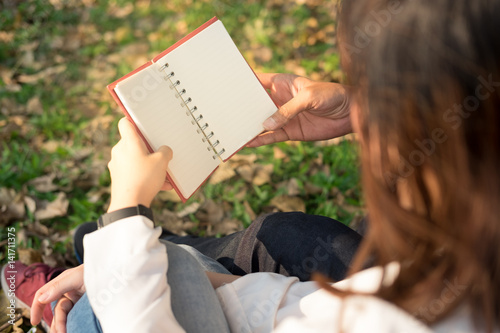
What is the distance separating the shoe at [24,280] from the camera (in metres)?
1.88

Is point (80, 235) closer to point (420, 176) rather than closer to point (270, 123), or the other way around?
point (270, 123)

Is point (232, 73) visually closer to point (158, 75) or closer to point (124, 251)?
point (158, 75)

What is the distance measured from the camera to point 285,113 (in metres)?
1.71

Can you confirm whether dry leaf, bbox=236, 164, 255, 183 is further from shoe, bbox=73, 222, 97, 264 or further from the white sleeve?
the white sleeve

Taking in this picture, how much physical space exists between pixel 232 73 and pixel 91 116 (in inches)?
61.2

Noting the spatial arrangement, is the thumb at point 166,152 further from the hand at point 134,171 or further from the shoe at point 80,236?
the shoe at point 80,236

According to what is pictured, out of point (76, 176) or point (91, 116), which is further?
point (91, 116)

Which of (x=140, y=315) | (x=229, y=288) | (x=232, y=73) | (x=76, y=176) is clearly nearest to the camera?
(x=140, y=315)

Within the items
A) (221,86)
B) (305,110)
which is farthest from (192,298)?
(305,110)

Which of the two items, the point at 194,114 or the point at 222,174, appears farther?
the point at 222,174

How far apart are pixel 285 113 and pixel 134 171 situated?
652 mm


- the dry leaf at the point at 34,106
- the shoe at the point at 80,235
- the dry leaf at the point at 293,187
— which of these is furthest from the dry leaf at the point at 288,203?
the dry leaf at the point at 34,106

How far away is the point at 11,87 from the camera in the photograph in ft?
9.91

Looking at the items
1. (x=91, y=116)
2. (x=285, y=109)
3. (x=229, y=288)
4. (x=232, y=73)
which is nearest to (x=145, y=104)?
(x=232, y=73)
